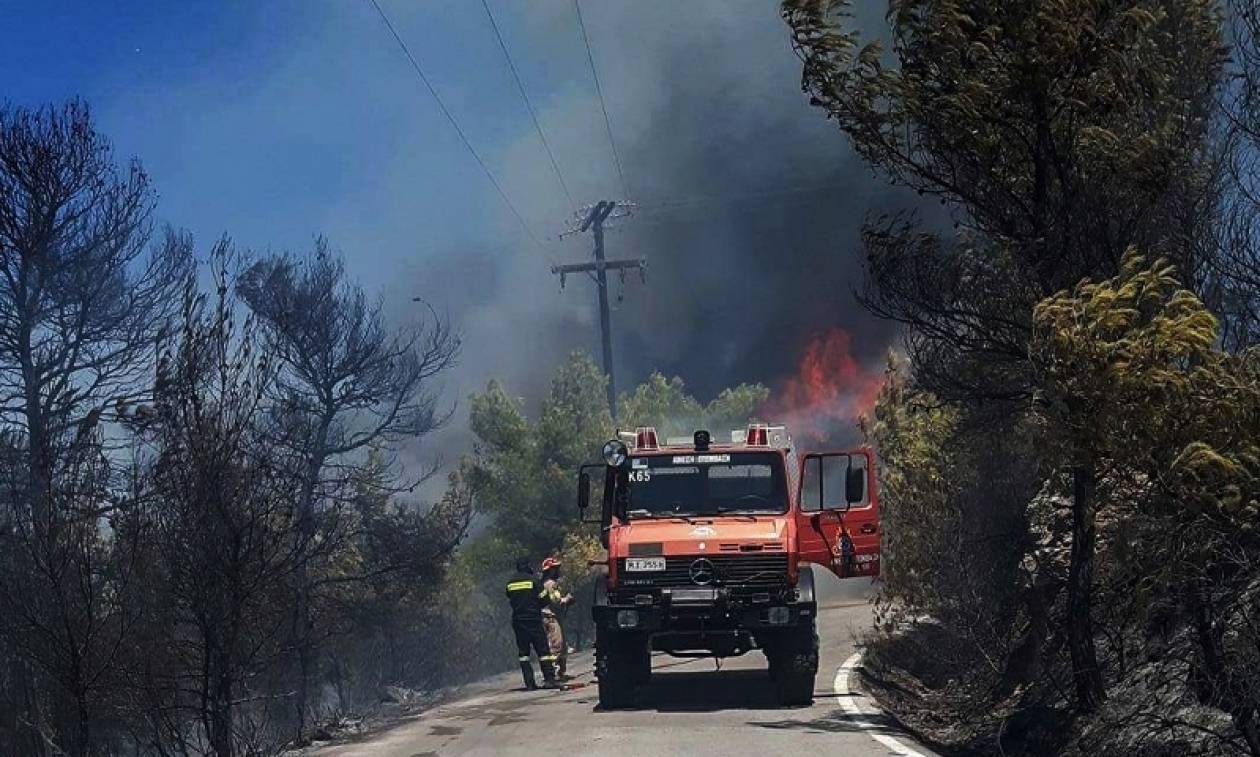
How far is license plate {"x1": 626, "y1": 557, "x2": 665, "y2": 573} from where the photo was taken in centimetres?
1355

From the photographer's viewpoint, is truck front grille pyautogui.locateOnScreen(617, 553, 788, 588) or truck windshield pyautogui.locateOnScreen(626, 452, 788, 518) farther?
truck windshield pyautogui.locateOnScreen(626, 452, 788, 518)

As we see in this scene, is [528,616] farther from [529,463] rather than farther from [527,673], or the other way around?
[529,463]

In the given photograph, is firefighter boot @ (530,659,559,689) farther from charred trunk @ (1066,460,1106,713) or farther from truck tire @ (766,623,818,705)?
charred trunk @ (1066,460,1106,713)

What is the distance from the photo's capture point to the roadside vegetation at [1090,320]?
7.06 m

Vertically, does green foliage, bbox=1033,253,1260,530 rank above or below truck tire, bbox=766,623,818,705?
above

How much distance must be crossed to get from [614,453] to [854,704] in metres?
3.58

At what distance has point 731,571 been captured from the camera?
531 inches

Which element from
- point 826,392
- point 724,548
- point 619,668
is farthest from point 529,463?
point 724,548

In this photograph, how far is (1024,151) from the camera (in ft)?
35.1

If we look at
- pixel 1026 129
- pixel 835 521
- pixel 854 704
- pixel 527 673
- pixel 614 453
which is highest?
pixel 1026 129

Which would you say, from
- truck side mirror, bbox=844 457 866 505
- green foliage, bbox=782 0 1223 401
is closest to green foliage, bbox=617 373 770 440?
truck side mirror, bbox=844 457 866 505

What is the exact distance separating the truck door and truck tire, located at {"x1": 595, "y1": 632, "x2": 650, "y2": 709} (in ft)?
6.56

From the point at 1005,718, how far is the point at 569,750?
11.6ft

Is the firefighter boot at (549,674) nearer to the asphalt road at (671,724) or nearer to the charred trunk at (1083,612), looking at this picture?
A: the asphalt road at (671,724)
